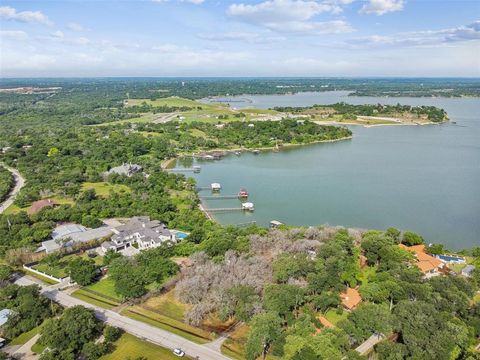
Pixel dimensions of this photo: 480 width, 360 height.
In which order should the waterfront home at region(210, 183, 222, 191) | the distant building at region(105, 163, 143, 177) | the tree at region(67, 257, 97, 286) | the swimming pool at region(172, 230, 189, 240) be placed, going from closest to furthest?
the tree at region(67, 257, 97, 286) → the swimming pool at region(172, 230, 189, 240) → the waterfront home at region(210, 183, 222, 191) → the distant building at region(105, 163, 143, 177)

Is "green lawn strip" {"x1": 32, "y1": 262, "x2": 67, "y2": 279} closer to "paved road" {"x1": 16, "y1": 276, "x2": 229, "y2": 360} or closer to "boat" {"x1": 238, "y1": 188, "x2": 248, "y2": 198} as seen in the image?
"paved road" {"x1": 16, "y1": 276, "x2": 229, "y2": 360}

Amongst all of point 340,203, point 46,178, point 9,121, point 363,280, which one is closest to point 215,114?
point 9,121

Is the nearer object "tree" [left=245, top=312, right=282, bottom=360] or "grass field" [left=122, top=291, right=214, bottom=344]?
"tree" [left=245, top=312, right=282, bottom=360]

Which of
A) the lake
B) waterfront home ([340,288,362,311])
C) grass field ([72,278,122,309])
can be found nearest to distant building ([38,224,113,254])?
grass field ([72,278,122,309])

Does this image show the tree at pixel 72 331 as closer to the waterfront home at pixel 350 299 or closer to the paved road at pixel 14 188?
the waterfront home at pixel 350 299

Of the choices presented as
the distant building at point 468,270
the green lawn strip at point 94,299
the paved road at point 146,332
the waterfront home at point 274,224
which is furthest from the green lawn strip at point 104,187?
the distant building at point 468,270

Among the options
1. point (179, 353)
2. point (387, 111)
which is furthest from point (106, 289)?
point (387, 111)

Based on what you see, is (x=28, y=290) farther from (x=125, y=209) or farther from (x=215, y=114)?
(x=215, y=114)

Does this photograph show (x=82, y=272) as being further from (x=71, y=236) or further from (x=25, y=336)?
(x=71, y=236)

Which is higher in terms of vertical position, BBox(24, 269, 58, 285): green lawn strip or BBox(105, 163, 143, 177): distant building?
BBox(105, 163, 143, 177): distant building
